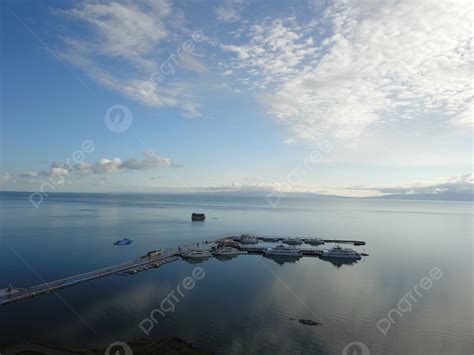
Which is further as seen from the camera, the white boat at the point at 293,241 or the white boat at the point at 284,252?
the white boat at the point at 293,241

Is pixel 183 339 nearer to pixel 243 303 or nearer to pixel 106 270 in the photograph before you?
pixel 243 303

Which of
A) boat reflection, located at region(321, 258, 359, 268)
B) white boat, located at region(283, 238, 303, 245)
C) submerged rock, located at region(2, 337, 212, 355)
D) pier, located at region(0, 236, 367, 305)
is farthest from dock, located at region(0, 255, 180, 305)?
white boat, located at region(283, 238, 303, 245)

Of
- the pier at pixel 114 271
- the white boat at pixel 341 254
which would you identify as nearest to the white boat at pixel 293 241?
the pier at pixel 114 271

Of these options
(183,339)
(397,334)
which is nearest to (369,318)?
A: (397,334)

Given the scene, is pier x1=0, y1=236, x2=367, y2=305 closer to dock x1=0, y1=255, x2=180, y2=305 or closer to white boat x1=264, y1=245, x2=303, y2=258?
dock x1=0, y1=255, x2=180, y2=305

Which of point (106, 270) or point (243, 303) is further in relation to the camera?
point (106, 270)

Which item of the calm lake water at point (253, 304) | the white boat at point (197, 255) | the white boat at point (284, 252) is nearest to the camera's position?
the calm lake water at point (253, 304)

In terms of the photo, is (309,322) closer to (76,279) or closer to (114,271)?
(114,271)

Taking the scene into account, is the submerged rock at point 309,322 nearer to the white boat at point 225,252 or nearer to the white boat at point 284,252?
the white boat at point 225,252

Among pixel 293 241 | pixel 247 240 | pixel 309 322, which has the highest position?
pixel 247 240

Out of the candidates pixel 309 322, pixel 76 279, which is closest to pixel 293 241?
pixel 309 322

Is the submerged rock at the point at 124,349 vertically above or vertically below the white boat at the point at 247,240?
below
